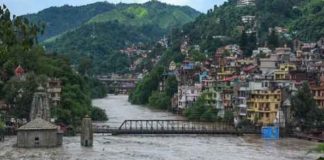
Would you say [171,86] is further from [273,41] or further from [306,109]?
[306,109]

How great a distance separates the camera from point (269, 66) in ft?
321

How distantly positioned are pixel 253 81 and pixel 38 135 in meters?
31.6

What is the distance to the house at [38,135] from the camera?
58.2 meters

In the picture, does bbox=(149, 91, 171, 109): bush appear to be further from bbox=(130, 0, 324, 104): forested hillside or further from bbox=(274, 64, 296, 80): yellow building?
bbox=(274, 64, 296, 80): yellow building

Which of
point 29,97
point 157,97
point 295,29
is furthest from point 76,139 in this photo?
point 295,29

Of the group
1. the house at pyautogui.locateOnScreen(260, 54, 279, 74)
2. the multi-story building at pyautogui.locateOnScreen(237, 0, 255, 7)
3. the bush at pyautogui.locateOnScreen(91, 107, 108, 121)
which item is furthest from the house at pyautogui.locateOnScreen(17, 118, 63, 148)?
the multi-story building at pyautogui.locateOnScreen(237, 0, 255, 7)

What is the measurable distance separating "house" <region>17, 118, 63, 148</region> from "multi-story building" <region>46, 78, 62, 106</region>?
→ 1772 cm

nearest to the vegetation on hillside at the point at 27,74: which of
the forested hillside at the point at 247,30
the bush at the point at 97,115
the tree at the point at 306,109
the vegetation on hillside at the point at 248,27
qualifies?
the bush at the point at 97,115

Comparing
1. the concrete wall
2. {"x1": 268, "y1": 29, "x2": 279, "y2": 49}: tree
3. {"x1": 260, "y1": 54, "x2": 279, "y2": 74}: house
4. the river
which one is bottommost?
the river

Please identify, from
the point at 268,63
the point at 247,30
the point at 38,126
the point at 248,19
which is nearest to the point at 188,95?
the point at 268,63

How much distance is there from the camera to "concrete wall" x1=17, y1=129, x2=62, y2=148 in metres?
58.2

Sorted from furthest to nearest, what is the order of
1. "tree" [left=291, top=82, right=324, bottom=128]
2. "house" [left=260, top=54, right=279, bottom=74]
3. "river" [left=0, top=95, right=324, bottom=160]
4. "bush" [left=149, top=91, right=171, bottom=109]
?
1. "bush" [left=149, top=91, right=171, bottom=109]
2. "house" [left=260, top=54, right=279, bottom=74]
3. "tree" [left=291, top=82, right=324, bottom=128]
4. "river" [left=0, top=95, right=324, bottom=160]

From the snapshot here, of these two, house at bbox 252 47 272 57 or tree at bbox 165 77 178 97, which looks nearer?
house at bbox 252 47 272 57

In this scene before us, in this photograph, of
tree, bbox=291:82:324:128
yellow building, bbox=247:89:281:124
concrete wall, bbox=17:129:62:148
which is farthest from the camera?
yellow building, bbox=247:89:281:124
